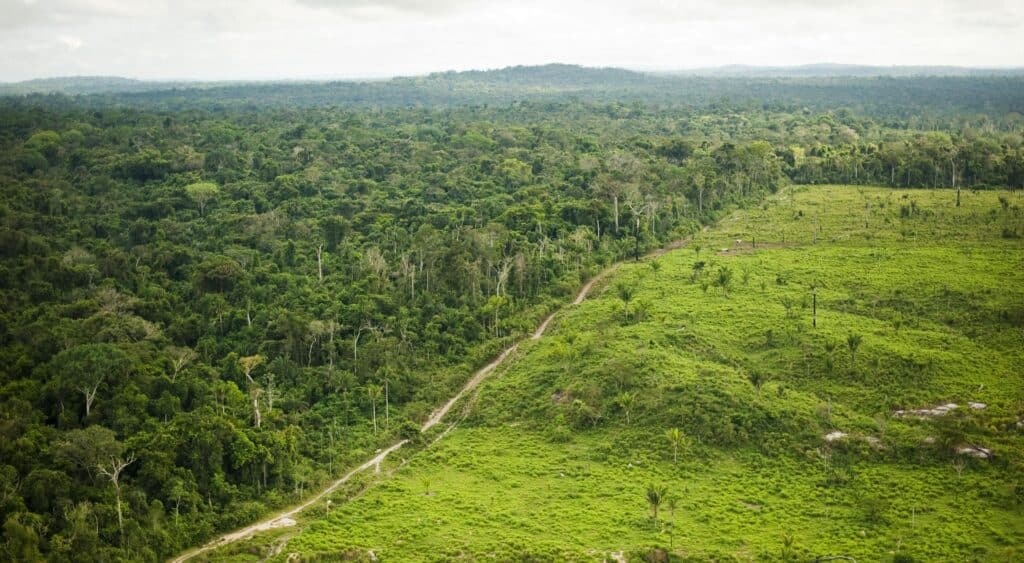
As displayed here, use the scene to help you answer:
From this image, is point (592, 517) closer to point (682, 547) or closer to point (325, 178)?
point (682, 547)

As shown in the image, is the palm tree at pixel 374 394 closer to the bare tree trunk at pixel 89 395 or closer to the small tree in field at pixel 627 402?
the small tree in field at pixel 627 402

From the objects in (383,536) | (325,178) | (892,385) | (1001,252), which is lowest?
(383,536)

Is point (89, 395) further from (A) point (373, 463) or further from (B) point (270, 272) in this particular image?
(B) point (270, 272)

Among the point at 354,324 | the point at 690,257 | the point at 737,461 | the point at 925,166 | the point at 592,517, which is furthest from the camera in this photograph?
the point at 925,166

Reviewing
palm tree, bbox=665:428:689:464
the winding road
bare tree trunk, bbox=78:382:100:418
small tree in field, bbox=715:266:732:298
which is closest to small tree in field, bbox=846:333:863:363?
palm tree, bbox=665:428:689:464

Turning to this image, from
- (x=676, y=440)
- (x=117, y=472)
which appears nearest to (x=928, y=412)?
(x=676, y=440)

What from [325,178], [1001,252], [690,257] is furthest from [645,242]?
→ [325,178]

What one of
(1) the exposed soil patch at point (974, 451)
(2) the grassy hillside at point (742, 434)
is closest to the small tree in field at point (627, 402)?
(2) the grassy hillside at point (742, 434)
